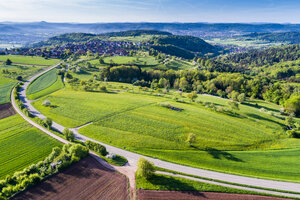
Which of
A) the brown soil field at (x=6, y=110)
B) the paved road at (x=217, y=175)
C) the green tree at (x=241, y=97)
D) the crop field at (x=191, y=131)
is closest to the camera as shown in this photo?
the paved road at (x=217, y=175)

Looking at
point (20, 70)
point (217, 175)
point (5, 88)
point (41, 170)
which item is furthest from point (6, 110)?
point (217, 175)

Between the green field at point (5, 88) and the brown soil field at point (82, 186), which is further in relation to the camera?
the green field at point (5, 88)

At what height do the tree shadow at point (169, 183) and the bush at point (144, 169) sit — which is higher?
the bush at point (144, 169)

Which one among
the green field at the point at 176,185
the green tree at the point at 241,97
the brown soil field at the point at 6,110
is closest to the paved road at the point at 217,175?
the green field at the point at 176,185

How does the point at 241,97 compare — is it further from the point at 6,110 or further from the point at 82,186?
the point at 6,110

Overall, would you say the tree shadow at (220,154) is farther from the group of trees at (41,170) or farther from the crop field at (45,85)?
the crop field at (45,85)

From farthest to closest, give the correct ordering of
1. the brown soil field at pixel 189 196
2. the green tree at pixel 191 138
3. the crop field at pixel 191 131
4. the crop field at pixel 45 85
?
1. the crop field at pixel 45 85
2. the green tree at pixel 191 138
3. the crop field at pixel 191 131
4. the brown soil field at pixel 189 196
